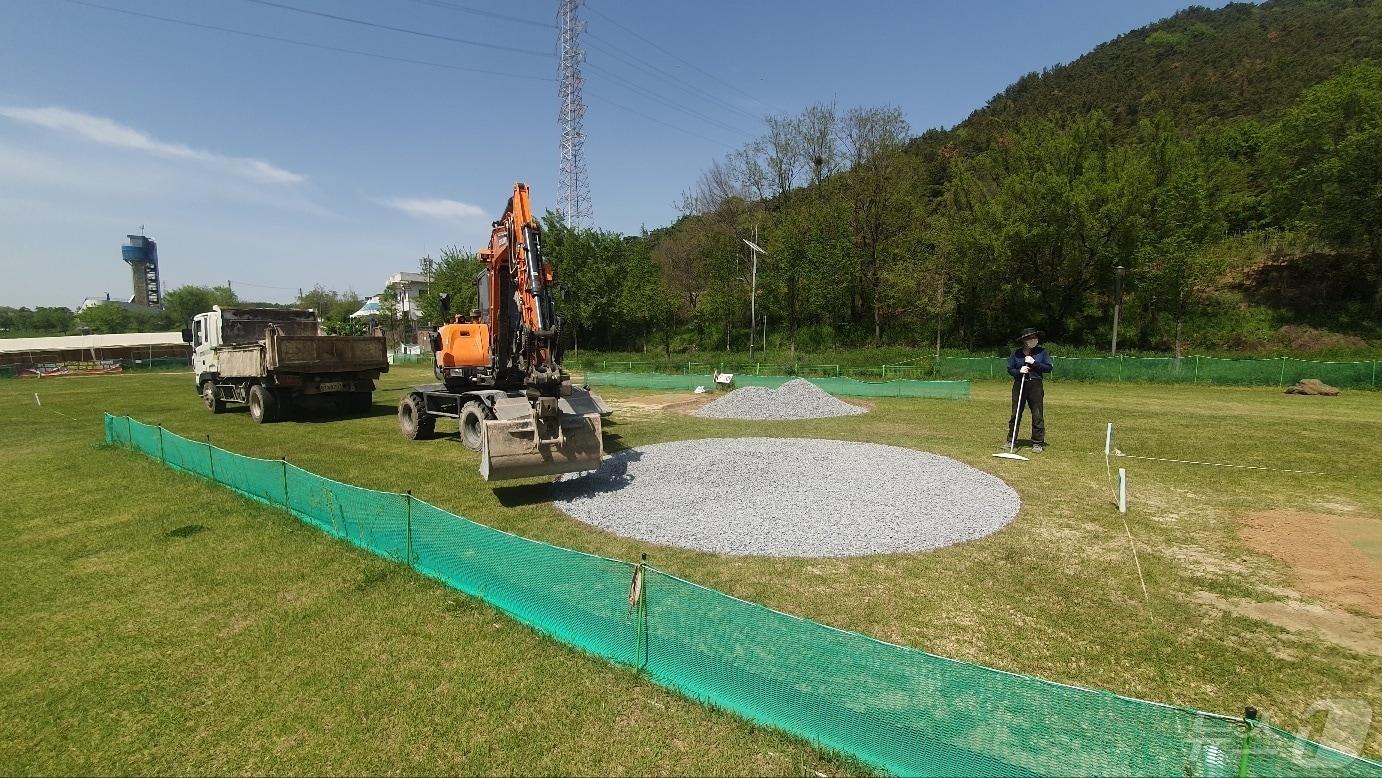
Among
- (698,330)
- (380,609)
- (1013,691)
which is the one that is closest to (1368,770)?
(1013,691)

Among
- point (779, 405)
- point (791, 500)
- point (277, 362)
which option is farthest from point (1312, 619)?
point (277, 362)

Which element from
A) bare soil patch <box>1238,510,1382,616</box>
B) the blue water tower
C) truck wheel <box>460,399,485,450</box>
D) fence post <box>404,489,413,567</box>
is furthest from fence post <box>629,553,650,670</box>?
the blue water tower

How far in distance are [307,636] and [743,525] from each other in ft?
15.6

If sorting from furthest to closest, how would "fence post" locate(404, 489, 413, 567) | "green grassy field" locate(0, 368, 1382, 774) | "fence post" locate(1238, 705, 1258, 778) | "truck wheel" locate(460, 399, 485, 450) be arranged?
"truck wheel" locate(460, 399, 485, 450), "fence post" locate(404, 489, 413, 567), "green grassy field" locate(0, 368, 1382, 774), "fence post" locate(1238, 705, 1258, 778)

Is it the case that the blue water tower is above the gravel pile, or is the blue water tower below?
above

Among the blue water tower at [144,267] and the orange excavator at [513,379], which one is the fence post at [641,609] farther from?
the blue water tower at [144,267]

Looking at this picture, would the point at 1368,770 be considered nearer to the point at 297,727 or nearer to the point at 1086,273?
the point at 297,727

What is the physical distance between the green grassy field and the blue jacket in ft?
8.00

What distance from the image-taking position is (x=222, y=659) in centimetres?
459

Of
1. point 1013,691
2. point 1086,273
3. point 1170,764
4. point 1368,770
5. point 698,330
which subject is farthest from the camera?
point 698,330

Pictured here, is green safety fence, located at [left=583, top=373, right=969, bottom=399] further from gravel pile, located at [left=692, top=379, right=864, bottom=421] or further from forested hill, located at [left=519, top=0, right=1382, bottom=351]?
forested hill, located at [left=519, top=0, right=1382, bottom=351]

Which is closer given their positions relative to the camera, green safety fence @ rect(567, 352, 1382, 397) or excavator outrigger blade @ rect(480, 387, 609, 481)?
excavator outrigger blade @ rect(480, 387, 609, 481)

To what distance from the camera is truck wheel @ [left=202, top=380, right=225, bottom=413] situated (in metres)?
18.4

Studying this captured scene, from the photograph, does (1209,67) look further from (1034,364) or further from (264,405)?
(264,405)
